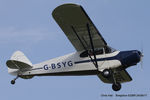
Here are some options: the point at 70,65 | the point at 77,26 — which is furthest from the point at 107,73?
the point at 77,26

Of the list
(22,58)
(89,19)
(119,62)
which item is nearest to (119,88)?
(119,62)

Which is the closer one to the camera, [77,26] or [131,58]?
[77,26]

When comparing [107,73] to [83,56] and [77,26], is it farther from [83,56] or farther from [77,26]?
[77,26]

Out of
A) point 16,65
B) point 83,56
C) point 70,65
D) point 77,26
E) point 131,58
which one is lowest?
point 131,58

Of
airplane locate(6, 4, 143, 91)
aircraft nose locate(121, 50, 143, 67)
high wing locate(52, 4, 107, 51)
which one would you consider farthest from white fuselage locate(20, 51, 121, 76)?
high wing locate(52, 4, 107, 51)

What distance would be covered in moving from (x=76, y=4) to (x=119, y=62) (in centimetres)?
344

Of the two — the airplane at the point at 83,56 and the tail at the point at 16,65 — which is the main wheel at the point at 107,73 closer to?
the airplane at the point at 83,56

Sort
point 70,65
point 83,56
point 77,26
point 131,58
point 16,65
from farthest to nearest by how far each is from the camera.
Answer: point 16,65
point 70,65
point 83,56
point 131,58
point 77,26

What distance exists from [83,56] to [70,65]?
756 millimetres

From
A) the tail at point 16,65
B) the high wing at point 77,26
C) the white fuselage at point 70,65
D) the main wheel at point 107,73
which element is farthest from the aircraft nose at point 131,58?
the tail at point 16,65

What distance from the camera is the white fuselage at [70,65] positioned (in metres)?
15.9

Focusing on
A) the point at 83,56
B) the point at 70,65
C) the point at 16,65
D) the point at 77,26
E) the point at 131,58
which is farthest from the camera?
the point at 16,65

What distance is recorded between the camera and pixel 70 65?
16625 millimetres

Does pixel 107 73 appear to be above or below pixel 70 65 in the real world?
below
